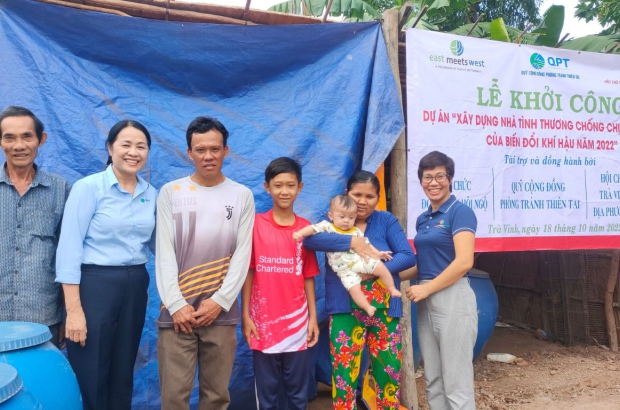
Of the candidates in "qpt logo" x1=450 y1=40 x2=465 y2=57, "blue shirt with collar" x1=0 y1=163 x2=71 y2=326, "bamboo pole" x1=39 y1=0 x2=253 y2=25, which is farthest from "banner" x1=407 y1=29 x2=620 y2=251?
"blue shirt with collar" x1=0 y1=163 x2=71 y2=326

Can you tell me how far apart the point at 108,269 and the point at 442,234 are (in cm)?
160

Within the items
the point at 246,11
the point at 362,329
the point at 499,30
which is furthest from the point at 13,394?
the point at 499,30

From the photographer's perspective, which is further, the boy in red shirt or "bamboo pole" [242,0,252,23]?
"bamboo pole" [242,0,252,23]

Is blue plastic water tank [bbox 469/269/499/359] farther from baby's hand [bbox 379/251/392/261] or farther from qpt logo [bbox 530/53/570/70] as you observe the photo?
baby's hand [bbox 379/251/392/261]

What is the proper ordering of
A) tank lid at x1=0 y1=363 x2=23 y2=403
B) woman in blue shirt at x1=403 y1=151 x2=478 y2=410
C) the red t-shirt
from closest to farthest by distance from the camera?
tank lid at x1=0 y1=363 x2=23 y2=403 → woman in blue shirt at x1=403 y1=151 x2=478 y2=410 → the red t-shirt

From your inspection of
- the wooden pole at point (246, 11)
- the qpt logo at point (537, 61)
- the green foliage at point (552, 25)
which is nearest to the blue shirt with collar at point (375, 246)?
the wooden pole at point (246, 11)

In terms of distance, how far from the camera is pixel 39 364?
1850 millimetres

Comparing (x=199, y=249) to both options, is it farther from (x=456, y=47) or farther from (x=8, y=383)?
(x=456, y=47)

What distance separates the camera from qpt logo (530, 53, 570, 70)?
383cm

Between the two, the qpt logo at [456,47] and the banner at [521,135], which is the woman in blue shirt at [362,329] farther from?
the qpt logo at [456,47]

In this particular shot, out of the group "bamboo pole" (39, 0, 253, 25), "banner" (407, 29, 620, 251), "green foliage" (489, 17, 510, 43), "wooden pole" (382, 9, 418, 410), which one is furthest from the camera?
"green foliage" (489, 17, 510, 43)

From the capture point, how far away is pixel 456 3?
575 cm

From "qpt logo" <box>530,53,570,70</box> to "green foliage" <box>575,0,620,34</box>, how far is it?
6.12 metres

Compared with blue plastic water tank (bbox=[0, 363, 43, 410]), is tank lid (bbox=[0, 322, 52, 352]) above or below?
above
